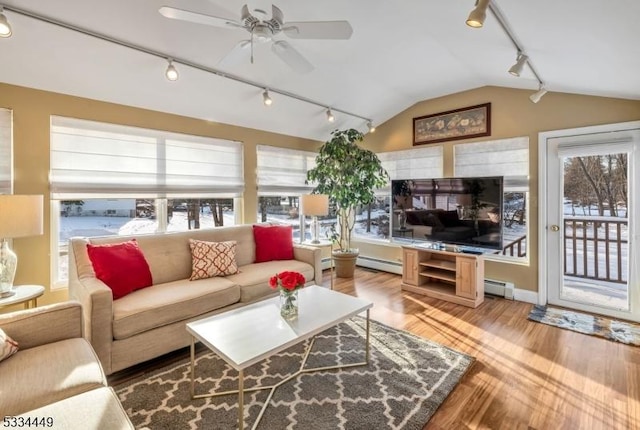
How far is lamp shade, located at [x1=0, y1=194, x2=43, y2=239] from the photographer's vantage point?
214 centimetres

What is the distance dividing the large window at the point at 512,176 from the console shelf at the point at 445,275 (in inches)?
23.5

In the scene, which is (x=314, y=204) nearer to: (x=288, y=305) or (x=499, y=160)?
(x=288, y=305)

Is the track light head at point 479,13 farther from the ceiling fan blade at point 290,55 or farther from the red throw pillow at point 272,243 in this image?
the red throw pillow at point 272,243

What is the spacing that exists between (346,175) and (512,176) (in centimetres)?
213

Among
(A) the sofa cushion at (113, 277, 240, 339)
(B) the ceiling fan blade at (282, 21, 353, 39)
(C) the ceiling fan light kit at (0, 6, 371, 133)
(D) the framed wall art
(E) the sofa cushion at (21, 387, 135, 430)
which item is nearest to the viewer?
(E) the sofa cushion at (21, 387, 135, 430)

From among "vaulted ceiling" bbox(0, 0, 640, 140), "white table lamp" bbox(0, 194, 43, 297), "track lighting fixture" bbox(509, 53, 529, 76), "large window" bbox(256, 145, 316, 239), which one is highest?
"vaulted ceiling" bbox(0, 0, 640, 140)

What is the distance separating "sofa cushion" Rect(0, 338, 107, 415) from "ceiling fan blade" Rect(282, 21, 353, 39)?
2.20m

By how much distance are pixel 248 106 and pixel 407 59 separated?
1.95 meters

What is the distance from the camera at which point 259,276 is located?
3.11m

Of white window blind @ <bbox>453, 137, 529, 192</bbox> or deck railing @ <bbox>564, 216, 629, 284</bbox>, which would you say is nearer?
Answer: deck railing @ <bbox>564, 216, 629, 284</bbox>

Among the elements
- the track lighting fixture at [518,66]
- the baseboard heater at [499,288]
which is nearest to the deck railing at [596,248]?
the baseboard heater at [499,288]

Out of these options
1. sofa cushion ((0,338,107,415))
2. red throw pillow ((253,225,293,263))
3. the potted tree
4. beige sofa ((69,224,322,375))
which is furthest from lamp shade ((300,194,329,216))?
sofa cushion ((0,338,107,415))

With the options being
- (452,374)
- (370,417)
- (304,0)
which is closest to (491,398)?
(452,374)

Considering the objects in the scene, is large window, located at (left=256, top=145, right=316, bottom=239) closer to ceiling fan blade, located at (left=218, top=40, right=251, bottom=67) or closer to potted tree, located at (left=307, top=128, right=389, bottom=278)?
potted tree, located at (left=307, top=128, right=389, bottom=278)
